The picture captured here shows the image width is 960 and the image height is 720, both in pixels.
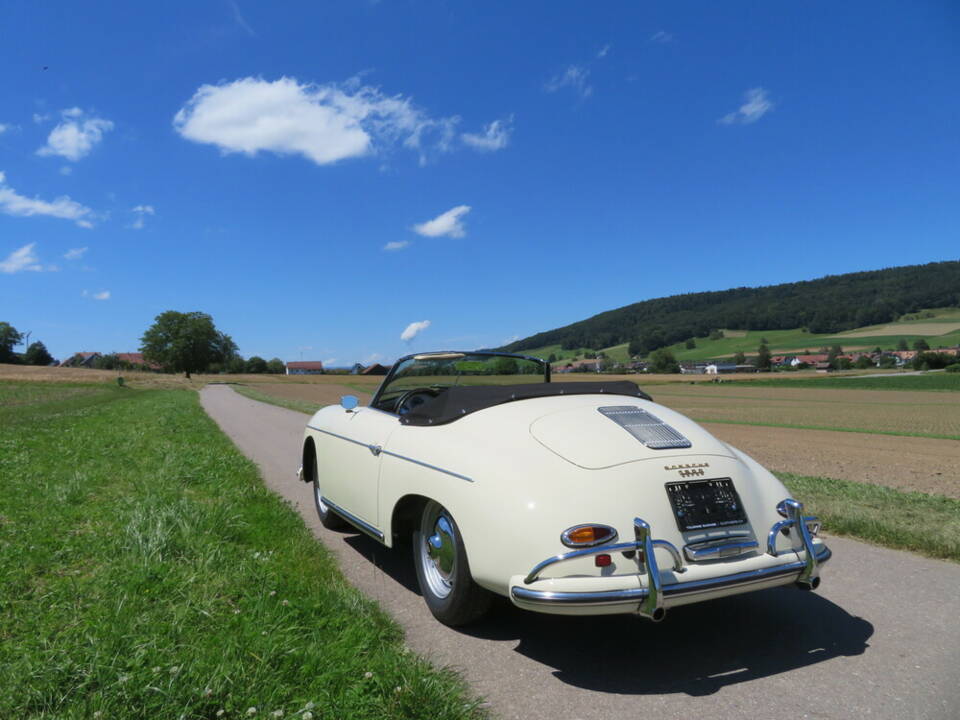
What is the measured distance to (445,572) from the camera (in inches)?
127

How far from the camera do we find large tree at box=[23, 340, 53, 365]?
11512 cm

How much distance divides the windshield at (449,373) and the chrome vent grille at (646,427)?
1.21 metres

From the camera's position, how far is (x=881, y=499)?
6.16 meters

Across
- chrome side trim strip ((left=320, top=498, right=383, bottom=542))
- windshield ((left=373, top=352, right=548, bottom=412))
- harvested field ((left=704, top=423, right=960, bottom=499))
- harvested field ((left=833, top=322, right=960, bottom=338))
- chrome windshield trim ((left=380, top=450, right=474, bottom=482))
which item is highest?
Answer: harvested field ((left=833, top=322, right=960, bottom=338))

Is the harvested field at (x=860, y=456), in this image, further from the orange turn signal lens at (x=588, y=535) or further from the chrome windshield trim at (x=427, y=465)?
the chrome windshield trim at (x=427, y=465)

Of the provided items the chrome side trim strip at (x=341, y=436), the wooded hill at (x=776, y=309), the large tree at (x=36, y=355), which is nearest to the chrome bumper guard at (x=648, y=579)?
the chrome side trim strip at (x=341, y=436)

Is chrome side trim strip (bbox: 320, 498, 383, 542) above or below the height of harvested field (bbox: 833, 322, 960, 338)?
below

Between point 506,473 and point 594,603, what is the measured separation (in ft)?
2.13

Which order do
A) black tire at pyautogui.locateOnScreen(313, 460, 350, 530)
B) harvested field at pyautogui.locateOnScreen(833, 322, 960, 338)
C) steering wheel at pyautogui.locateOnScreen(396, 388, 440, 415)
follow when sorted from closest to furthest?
steering wheel at pyautogui.locateOnScreen(396, 388, 440, 415) → black tire at pyautogui.locateOnScreen(313, 460, 350, 530) → harvested field at pyautogui.locateOnScreen(833, 322, 960, 338)

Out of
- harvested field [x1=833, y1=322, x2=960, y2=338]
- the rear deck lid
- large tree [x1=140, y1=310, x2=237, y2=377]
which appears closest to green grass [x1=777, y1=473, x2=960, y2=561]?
the rear deck lid

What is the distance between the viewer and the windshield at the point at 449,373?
14.5ft

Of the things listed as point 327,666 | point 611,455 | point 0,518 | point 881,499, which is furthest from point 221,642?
point 881,499

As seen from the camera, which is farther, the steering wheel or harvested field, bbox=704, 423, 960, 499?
harvested field, bbox=704, 423, 960, 499

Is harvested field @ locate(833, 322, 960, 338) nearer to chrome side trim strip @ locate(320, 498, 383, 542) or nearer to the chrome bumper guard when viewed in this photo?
chrome side trim strip @ locate(320, 498, 383, 542)
